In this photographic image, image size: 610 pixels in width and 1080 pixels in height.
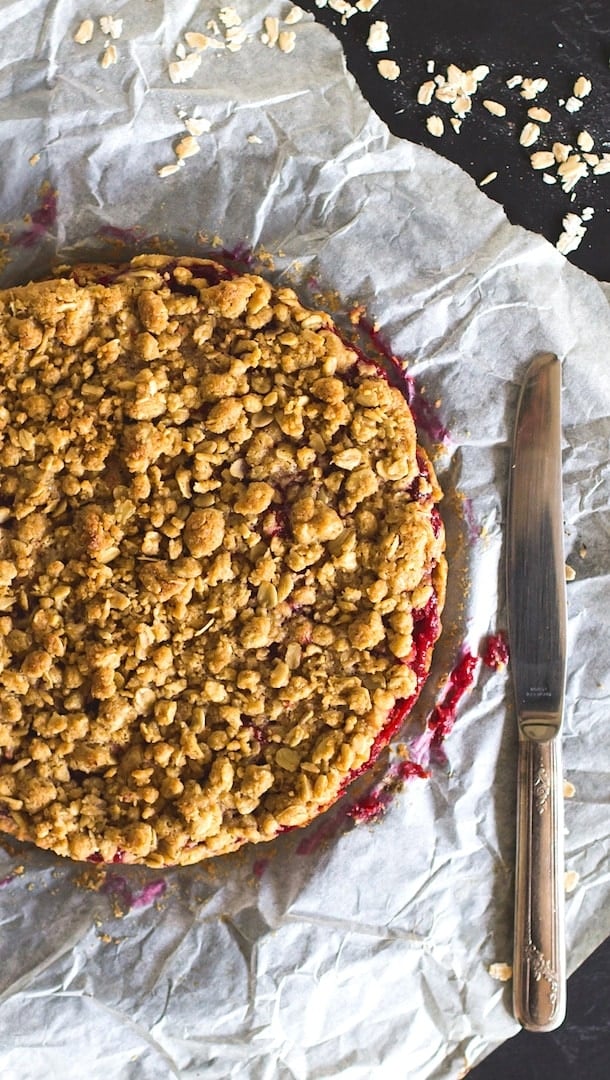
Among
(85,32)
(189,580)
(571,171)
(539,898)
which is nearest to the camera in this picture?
(189,580)

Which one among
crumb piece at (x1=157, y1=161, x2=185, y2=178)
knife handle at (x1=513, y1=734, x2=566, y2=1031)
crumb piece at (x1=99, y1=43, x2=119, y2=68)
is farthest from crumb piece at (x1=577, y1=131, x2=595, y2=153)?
knife handle at (x1=513, y1=734, x2=566, y2=1031)

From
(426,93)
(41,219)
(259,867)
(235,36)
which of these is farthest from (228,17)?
(259,867)

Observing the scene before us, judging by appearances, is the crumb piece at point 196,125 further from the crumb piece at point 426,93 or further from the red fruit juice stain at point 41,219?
the crumb piece at point 426,93

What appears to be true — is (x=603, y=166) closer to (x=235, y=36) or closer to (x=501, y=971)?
(x=235, y=36)

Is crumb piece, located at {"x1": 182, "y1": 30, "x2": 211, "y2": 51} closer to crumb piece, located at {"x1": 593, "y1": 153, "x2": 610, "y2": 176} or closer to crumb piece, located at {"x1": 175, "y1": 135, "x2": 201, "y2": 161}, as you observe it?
crumb piece, located at {"x1": 175, "y1": 135, "x2": 201, "y2": 161}

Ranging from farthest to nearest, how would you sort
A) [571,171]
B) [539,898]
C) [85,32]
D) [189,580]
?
[571,171] < [85,32] < [539,898] < [189,580]

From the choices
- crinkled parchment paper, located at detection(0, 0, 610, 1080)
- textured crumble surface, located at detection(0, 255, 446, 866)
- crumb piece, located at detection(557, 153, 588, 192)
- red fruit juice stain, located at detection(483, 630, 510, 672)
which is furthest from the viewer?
crumb piece, located at detection(557, 153, 588, 192)

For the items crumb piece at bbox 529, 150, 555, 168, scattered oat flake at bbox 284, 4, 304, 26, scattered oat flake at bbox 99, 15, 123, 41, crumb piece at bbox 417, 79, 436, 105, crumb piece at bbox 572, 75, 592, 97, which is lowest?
crumb piece at bbox 529, 150, 555, 168
